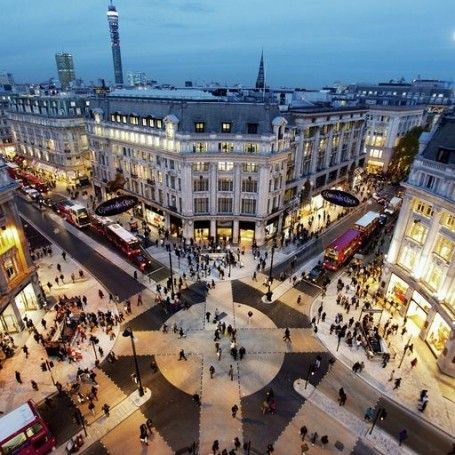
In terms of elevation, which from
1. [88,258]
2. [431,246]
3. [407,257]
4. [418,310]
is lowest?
[88,258]

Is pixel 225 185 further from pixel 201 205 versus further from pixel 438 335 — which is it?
pixel 438 335

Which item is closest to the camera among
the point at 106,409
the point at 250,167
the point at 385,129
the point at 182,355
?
the point at 106,409

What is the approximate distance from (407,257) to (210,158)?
102 feet

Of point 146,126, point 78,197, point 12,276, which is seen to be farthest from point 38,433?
point 78,197

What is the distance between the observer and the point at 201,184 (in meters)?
53.0

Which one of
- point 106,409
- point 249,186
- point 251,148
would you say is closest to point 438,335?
point 249,186

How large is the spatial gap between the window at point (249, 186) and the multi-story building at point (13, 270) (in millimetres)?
31806

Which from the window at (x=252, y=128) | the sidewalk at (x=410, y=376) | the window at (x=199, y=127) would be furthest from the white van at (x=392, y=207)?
the window at (x=199, y=127)

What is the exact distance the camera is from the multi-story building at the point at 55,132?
7569 cm

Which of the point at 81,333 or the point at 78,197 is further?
the point at 78,197

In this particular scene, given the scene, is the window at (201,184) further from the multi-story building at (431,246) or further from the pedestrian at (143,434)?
the pedestrian at (143,434)

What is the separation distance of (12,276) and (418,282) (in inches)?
1823

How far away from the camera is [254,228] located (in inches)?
2190

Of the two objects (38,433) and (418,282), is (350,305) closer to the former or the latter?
(418,282)
